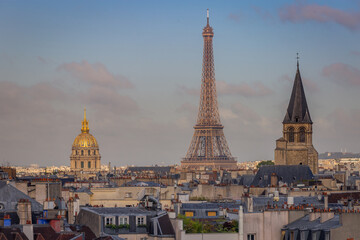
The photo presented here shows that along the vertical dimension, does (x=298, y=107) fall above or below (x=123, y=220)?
above

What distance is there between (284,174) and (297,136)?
4796 centimetres

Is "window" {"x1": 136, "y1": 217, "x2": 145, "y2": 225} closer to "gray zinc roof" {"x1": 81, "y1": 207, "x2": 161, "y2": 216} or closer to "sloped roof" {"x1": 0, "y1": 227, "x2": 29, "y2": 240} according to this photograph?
"gray zinc roof" {"x1": 81, "y1": 207, "x2": 161, "y2": 216}

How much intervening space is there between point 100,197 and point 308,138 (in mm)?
89730

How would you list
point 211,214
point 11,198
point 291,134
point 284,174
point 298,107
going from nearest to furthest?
point 211,214
point 11,198
point 284,174
point 291,134
point 298,107

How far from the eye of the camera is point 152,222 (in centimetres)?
4559

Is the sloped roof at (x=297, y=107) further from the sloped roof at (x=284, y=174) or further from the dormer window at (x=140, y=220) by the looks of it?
the dormer window at (x=140, y=220)

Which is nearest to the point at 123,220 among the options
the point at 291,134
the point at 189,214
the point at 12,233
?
the point at 12,233

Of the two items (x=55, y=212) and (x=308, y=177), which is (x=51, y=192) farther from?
(x=308, y=177)

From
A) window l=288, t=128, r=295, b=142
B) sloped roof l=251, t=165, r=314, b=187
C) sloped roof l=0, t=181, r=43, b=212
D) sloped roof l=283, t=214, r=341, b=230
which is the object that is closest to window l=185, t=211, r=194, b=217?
sloped roof l=0, t=181, r=43, b=212

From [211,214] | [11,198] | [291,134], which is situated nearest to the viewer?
[211,214]

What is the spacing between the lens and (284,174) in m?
114

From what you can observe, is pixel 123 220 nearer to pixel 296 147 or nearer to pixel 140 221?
pixel 140 221

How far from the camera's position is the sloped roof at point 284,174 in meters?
110

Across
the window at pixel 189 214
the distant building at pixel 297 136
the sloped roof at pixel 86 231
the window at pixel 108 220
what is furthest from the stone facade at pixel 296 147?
the sloped roof at pixel 86 231
